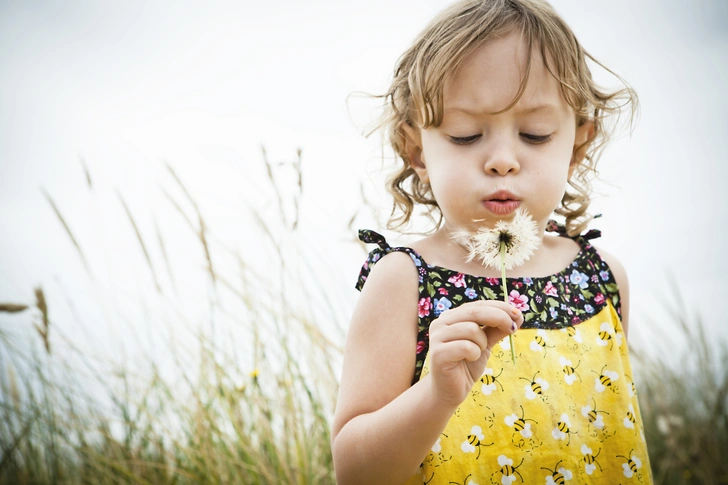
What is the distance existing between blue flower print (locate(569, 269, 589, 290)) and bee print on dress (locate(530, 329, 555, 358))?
0.22 meters

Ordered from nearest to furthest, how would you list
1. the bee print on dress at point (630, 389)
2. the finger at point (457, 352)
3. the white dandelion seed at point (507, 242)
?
the finger at point (457, 352)
the white dandelion seed at point (507, 242)
the bee print on dress at point (630, 389)

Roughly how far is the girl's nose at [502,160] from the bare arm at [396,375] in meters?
0.31

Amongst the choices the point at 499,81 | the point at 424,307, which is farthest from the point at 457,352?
the point at 499,81

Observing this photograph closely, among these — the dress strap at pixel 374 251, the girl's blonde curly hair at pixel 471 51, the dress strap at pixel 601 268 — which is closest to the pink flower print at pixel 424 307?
the dress strap at pixel 374 251

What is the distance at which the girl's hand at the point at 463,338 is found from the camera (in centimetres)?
107

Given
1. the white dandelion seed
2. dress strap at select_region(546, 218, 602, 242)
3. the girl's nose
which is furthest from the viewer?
dress strap at select_region(546, 218, 602, 242)

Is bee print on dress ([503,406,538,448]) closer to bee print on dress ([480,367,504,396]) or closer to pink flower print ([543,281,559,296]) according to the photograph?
bee print on dress ([480,367,504,396])

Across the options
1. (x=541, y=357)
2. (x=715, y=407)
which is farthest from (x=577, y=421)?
(x=715, y=407)

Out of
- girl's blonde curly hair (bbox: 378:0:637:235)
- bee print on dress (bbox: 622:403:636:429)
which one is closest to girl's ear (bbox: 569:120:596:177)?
girl's blonde curly hair (bbox: 378:0:637:235)

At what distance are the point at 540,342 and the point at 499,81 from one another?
0.64 m

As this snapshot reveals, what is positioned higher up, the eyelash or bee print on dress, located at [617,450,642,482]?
the eyelash

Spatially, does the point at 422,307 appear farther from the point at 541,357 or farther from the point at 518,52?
the point at 518,52

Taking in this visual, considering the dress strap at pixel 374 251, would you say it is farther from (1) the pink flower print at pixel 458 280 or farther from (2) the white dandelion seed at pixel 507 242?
(2) the white dandelion seed at pixel 507 242

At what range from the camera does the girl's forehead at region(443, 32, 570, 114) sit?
1.36 meters
